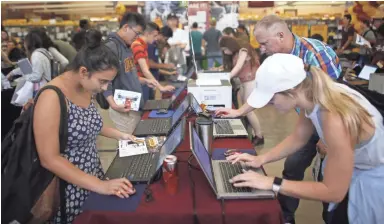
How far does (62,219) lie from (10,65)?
404 cm

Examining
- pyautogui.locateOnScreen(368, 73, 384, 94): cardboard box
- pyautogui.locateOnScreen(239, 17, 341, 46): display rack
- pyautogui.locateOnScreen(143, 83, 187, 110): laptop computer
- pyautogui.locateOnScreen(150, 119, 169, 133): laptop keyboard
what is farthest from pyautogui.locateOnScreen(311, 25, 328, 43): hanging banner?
pyautogui.locateOnScreen(150, 119, 169, 133): laptop keyboard

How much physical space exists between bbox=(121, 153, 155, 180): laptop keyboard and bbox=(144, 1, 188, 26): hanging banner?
266 inches

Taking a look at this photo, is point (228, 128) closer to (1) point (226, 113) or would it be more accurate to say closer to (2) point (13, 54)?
(1) point (226, 113)

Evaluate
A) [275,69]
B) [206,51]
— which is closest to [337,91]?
[275,69]

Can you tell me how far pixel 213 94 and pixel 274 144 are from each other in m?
1.67

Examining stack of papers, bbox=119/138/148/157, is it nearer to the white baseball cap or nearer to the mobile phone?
the white baseball cap

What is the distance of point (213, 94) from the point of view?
3098mm

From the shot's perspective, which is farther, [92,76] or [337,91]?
[92,76]

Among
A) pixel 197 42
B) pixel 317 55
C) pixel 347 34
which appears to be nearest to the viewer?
pixel 317 55

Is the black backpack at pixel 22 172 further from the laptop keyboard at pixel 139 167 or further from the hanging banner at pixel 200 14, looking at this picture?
the hanging banner at pixel 200 14

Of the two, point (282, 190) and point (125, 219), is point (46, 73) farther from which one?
point (282, 190)

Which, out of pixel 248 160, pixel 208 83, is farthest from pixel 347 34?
pixel 248 160

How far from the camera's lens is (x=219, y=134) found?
87.6 inches

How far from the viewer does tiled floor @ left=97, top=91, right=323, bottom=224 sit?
9.05 feet
